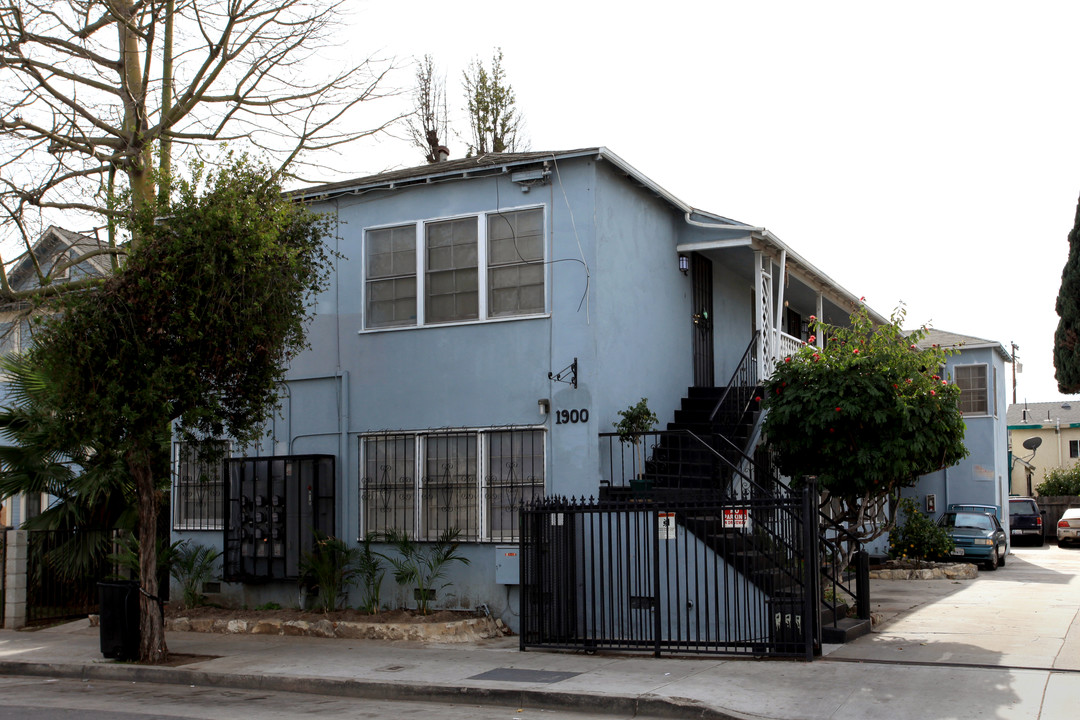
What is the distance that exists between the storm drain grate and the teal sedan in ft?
51.4

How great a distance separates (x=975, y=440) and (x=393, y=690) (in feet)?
78.1

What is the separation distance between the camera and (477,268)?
1372cm

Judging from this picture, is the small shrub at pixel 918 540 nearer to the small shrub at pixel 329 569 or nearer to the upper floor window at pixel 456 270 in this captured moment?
the upper floor window at pixel 456 270

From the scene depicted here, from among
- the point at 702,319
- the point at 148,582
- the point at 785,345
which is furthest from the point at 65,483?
the point at 785,345

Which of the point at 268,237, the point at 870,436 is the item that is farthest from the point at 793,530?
the point at 268,237

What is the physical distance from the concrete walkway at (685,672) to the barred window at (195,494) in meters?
2.01

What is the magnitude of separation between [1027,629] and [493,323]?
780 centimetres

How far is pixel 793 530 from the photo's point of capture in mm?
10688

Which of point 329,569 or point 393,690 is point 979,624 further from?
point 329,569

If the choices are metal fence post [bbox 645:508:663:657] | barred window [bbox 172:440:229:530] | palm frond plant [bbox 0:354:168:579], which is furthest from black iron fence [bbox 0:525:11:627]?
metal fence post [bbox 645:508:663:657]

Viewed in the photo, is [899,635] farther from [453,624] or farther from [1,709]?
[1,709]

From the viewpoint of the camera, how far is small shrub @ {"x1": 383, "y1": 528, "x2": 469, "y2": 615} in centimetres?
1319

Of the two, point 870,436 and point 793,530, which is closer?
point 793,530

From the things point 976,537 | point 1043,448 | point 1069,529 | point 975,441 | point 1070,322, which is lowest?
point 1069,529
